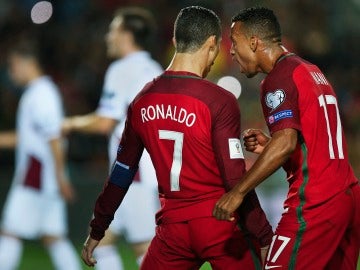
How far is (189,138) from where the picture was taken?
5422mm

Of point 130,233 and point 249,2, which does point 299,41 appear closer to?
point 249,2

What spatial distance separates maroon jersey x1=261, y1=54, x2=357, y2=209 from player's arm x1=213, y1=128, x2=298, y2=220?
122 millimetres

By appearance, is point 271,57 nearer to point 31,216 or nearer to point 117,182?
point 117,182

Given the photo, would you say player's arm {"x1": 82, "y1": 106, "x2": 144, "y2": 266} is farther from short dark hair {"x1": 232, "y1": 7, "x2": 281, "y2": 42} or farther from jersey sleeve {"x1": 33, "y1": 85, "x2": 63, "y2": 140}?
jersey sleeve {"x1": 33, "y1": 85, "x2": 63, "y2": 140}

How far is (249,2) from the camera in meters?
15.3

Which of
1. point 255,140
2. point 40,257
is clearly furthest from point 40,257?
point 255,140

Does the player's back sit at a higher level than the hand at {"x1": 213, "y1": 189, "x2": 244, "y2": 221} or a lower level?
higher

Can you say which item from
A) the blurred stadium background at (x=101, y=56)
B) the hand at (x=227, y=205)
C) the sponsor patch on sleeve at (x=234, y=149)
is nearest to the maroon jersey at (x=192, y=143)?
the sponsor patch on sleeve at (x=234, y=149)

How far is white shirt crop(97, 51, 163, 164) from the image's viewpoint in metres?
8.05

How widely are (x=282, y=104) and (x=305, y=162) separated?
0.35 meters

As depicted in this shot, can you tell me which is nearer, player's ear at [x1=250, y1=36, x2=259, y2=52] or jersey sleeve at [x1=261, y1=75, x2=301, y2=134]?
jersey sleeve at [x1=261, y1=75, x2=301, y2=134]

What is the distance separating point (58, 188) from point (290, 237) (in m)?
4.26

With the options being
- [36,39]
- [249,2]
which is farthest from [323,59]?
[36,39]

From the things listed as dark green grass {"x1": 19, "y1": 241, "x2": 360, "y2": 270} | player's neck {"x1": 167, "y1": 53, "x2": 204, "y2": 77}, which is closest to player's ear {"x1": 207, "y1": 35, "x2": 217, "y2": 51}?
player's neck {"x1": 167, "y1": 53, "x2": 204, "y2": 77}
